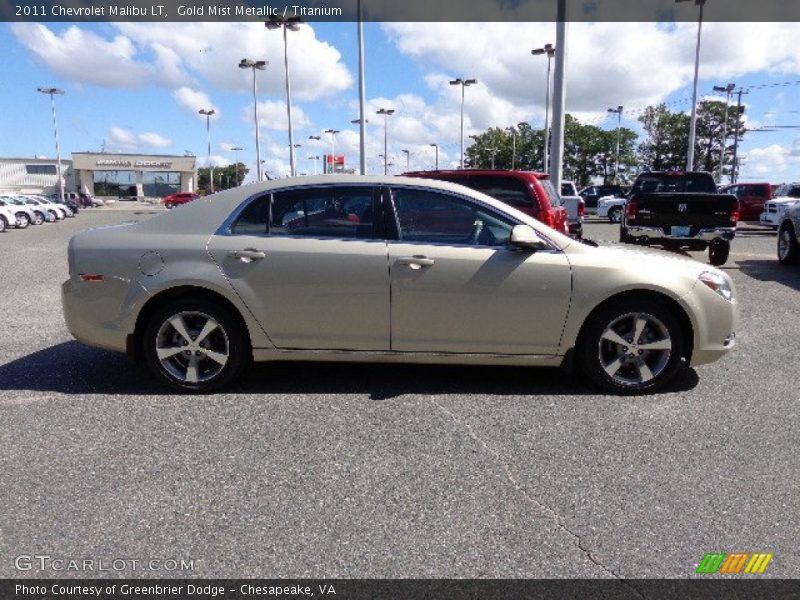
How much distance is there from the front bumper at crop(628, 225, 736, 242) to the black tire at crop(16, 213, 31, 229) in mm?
27532

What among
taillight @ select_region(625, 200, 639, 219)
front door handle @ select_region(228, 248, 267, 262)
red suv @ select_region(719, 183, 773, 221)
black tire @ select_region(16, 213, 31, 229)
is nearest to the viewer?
front door handle @ select_region(228, 248, 267, 262)

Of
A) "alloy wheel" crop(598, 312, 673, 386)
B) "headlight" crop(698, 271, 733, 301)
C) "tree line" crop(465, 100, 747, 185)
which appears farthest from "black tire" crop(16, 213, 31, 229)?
"tree line" crop(465, 100, 747, 185)

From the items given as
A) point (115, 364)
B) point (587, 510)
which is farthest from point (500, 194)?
point (587, 510)

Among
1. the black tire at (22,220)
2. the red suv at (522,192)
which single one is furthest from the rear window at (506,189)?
the black tire at (22,220)

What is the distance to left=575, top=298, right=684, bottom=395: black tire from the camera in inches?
164

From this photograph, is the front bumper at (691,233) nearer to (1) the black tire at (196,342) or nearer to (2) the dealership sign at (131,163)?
(1) the black tire at (196,342)

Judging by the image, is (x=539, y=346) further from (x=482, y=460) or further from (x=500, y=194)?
(x=500, y=194)

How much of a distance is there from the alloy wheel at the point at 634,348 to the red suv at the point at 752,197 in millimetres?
23967

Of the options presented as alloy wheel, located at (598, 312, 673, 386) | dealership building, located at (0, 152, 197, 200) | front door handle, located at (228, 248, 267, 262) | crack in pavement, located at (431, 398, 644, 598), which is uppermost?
dealership building, located at (0, 152, 197, 200)

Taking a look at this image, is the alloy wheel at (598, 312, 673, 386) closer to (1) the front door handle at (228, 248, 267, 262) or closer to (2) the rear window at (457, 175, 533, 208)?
(1) the front door handle at (228, 248, 267, 262)

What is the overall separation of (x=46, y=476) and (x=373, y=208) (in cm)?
258

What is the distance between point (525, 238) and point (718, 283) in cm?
149

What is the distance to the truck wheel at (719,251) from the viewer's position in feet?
34.6

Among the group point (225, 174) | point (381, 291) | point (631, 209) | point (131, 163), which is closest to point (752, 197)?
point (631, 209)
